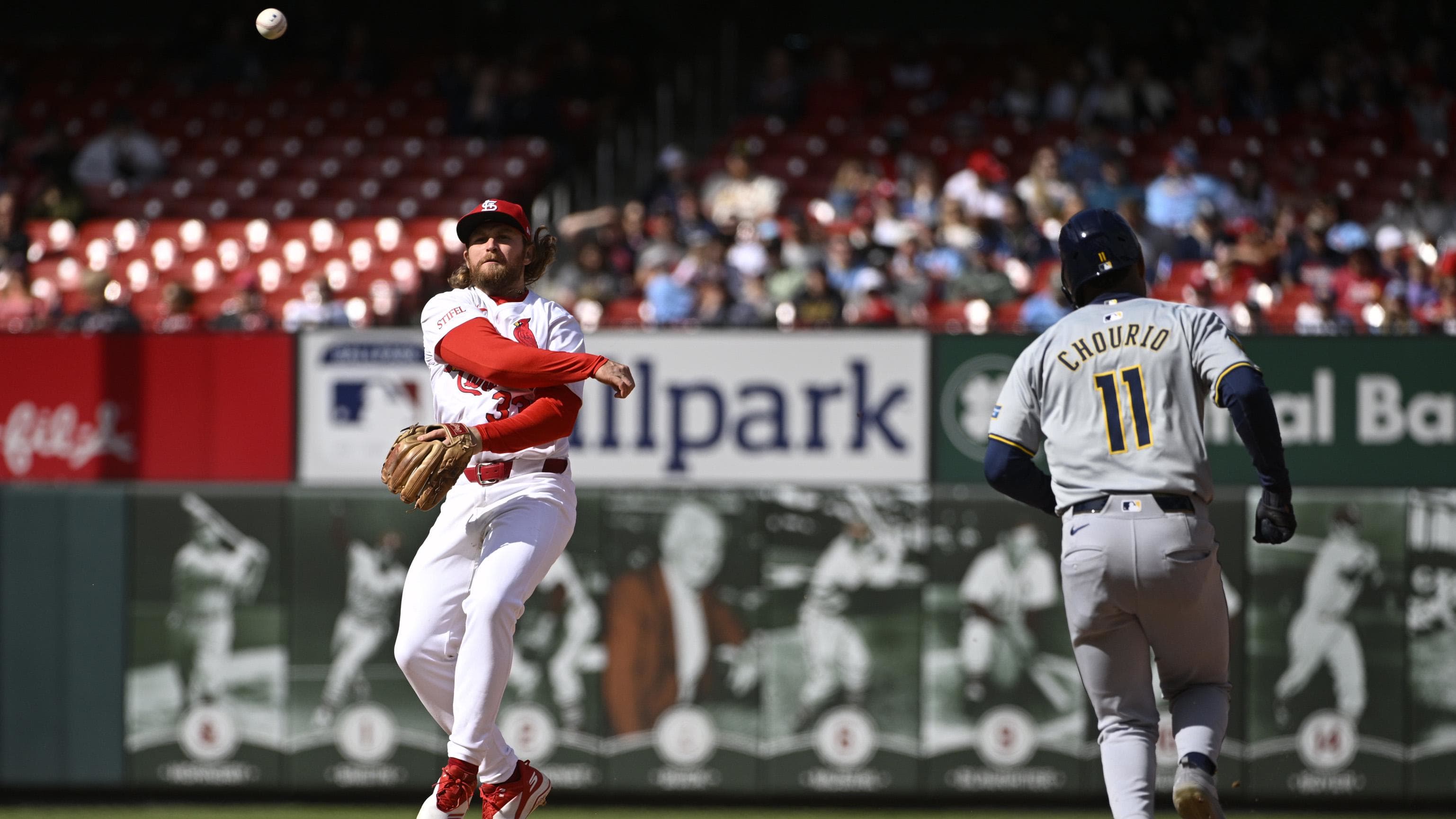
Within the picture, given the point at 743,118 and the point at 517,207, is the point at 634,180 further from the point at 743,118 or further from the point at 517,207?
the point at 517,207

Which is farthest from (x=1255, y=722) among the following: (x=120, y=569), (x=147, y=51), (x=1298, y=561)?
(x=147, y=51)

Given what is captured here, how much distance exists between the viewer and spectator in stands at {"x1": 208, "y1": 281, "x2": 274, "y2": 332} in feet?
30.4

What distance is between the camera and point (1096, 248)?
468 cm

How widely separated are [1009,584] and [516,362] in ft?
15.6

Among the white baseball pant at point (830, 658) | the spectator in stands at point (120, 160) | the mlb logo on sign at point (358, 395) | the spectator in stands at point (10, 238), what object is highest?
the spectator in stands at point (120, 160)

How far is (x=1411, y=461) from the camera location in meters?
8.91

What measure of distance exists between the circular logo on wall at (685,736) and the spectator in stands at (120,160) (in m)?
7.20

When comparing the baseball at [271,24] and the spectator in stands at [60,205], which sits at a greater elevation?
the spectator in stands at [60,205]

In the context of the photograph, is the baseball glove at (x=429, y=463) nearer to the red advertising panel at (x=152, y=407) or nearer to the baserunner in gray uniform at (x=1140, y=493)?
the baserunner in gray uniform at (x=1140, y=493)

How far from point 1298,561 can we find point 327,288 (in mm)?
6174

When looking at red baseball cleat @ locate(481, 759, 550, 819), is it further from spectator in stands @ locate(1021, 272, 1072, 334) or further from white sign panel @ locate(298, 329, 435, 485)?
spectator in stands @ locate(1021, 272, 1072, 334)

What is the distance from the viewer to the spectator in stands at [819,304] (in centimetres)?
953

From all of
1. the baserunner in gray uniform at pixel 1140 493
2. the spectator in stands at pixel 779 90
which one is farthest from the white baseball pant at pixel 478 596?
the spectator in stands at pixel 779 90

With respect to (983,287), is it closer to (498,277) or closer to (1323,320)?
(1323,320)
